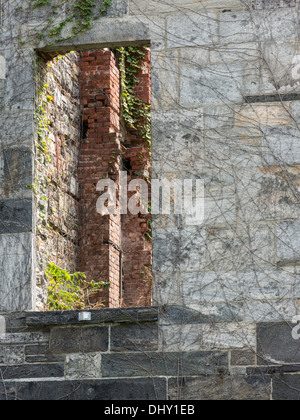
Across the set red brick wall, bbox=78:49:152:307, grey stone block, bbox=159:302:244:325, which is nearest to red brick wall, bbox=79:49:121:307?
red brick wall, bbox=78:49:152:307

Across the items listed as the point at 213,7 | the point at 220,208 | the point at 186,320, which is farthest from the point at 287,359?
the point at 213,7

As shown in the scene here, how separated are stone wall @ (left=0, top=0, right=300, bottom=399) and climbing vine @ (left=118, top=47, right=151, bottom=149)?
3.81 meters

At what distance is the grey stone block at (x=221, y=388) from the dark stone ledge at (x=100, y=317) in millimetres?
533

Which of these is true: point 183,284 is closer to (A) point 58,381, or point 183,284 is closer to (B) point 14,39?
(A) point 58,381

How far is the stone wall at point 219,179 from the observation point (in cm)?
615

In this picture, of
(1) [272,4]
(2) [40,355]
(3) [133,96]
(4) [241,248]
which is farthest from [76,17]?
(3) [133,96]

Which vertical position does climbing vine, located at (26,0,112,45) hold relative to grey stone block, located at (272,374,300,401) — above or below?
Result: above

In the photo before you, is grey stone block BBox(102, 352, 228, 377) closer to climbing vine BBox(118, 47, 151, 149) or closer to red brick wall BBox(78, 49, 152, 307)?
red brick wall BBox(78, 49, 152, 307)

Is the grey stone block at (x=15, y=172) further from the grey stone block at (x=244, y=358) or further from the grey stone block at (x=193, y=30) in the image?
the grey stone block at (x=244, y=358)

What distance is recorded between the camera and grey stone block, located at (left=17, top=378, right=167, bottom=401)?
20.3ft

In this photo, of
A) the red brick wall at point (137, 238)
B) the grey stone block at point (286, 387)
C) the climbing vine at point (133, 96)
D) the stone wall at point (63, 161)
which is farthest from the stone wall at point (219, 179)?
the red brick wall at point (137, 238)

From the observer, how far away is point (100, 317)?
20.7 ft

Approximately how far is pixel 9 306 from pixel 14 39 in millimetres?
2232

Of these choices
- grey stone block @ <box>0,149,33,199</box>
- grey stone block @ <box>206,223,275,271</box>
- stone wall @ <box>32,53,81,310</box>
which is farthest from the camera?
stone wall @ <box>32,53,81,310</box>
